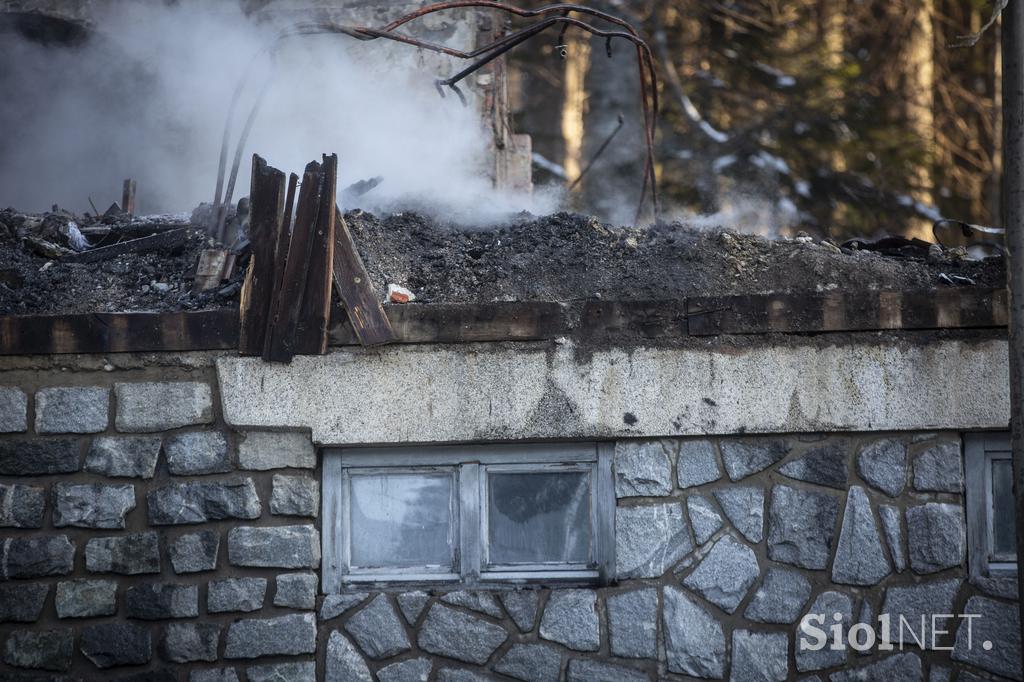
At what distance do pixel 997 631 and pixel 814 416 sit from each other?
1.14 m

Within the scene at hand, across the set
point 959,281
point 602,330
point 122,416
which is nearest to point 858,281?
point 959,281

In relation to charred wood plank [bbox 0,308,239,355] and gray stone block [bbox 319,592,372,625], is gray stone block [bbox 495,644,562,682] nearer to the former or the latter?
gray stone block [bbox 319,592,372,625]

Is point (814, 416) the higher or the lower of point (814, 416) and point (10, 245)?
the lower

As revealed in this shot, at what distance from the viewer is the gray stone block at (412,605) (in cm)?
414

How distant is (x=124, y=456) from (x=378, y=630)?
128 cm

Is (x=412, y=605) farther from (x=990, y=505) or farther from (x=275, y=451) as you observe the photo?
(x=990, y=505)

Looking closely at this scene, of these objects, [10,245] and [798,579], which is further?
[10,245]

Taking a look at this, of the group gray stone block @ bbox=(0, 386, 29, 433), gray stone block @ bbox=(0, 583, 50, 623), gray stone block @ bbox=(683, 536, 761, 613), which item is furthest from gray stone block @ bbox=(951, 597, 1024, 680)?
gray stone block @ bbox=(0, 386, 29, 433)

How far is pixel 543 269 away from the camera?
4.56 m

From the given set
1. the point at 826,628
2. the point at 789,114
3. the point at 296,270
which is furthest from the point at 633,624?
the point at 789,114

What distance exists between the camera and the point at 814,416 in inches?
164

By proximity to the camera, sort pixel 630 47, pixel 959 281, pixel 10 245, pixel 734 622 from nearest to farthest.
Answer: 1. pixel 734 622
2. pixel 959 281
3. pixel 10 245
4. pixel 630 47

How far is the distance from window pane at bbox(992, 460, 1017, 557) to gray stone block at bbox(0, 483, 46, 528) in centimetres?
398

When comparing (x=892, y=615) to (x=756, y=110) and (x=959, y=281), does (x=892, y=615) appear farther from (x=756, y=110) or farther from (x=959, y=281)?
(x=756, y=110)
